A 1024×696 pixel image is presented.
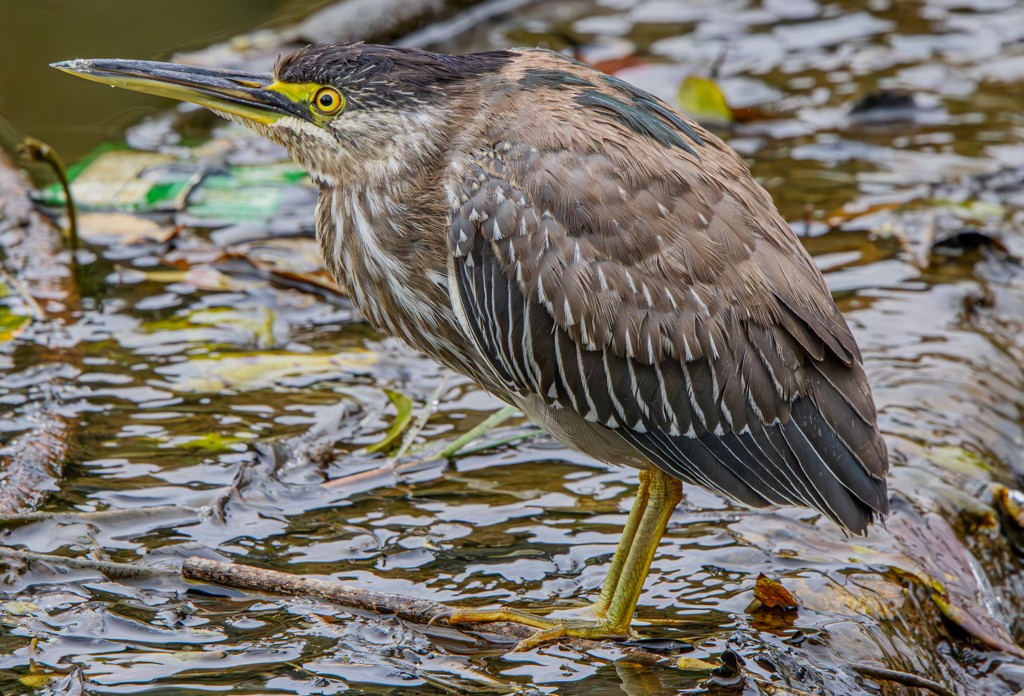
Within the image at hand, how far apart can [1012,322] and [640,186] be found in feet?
10.9

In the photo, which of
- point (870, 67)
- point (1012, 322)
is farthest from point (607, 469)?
point (870, 67)

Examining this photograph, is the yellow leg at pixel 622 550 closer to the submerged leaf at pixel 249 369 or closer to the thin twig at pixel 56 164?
the submerged leaf at pixel 249 369

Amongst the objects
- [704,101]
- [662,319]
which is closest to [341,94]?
[662,319]

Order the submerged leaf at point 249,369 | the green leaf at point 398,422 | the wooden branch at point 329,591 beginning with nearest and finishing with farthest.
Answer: the wooden branch at point 329,591, the green leaf at point 398,422, the submerged leaf at point 249,369

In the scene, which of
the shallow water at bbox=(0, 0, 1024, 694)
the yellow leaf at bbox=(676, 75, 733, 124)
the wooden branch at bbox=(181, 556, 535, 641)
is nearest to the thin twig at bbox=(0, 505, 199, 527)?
the shallow water at bbox=(0, 0, 1024, 694)

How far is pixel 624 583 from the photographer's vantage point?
4.47 meters

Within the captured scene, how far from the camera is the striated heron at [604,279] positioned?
4457 mm

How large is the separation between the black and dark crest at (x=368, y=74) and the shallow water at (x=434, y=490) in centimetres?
153

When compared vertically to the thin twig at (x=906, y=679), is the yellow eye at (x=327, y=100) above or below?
above

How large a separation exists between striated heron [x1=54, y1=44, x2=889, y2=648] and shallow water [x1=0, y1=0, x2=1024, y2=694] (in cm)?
35

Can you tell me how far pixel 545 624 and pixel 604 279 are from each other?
1191 millimetres

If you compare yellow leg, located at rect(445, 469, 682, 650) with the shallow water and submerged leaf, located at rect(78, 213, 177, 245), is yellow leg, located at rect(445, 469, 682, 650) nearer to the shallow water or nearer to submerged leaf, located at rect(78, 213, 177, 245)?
the shallow water

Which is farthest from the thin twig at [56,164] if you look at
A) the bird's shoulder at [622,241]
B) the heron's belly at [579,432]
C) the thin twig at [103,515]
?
the heron's belly at [579,432]

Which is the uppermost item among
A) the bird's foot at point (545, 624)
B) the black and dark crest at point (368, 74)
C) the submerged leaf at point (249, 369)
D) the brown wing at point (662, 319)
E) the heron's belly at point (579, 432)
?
the black and dark crest at point (368, 74)
